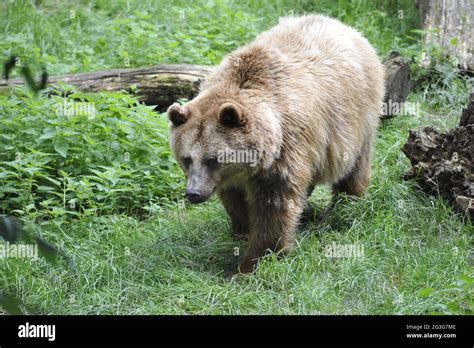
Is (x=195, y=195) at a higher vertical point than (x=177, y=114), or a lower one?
lower

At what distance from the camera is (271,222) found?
6.61m

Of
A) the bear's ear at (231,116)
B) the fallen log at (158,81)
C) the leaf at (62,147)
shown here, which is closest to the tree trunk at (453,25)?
the fallen log at (158,81)

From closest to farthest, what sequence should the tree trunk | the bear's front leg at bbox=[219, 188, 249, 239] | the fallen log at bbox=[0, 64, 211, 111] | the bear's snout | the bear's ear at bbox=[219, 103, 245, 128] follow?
1. the bear's ear at bbox=[219, 103, 245, 128]
2. the bear's snout
3. the bear's front leg at bbox=[219, 188, 249, 239]
4. the fallen log at bbox=[0, 64, 211, 111]
5. the tree trunk

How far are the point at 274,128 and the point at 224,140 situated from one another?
45cm

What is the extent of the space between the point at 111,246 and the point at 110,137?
5.85 ft

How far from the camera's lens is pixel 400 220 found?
705 cm

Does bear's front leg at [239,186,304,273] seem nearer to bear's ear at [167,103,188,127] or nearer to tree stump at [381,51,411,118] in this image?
bear's ear at [167,103,188,127]

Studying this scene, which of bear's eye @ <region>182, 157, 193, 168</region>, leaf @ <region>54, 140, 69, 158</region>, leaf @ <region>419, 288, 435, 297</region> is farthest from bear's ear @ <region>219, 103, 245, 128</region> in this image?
leaf @ <region>54, 140, 69, 158</region>

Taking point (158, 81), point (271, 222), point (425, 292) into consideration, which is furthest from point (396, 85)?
point (425, 292)

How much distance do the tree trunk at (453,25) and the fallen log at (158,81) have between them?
1.16 m

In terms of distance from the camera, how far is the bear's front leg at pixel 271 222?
661 cm

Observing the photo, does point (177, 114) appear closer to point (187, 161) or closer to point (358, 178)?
point (187, 161)

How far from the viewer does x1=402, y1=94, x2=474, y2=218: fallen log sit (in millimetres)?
7023

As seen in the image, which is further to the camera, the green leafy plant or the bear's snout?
the green leafy plant
